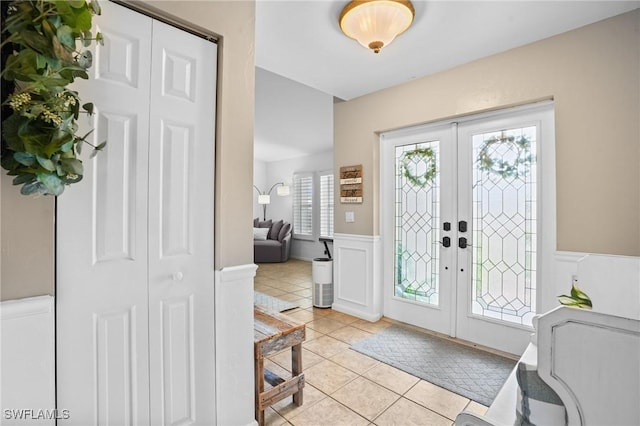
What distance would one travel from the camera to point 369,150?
344 cm

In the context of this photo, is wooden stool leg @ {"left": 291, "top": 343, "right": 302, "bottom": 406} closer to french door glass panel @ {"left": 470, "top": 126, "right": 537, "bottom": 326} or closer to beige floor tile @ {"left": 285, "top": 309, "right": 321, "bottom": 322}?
beige floor tile @ {"left": 285, "top": 309, "right": 321, "bottom": 322}

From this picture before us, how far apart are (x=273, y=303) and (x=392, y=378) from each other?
208 centimetres

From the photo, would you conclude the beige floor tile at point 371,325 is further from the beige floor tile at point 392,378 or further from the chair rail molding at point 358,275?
the beige floor tile at point 392,378

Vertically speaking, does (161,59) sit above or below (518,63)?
below

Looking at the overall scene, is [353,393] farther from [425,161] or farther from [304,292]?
[304,292]

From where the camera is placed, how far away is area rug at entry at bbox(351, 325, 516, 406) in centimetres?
216

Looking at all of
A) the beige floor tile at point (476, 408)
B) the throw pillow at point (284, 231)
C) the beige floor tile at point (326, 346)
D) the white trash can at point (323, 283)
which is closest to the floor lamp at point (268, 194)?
the throw pillow at point (284, 231)

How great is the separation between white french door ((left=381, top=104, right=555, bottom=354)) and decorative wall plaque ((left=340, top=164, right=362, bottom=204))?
0.29 meters

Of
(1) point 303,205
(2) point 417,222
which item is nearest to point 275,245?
(1) point 303,205

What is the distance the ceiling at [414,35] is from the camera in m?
1.96

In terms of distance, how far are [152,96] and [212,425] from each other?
1.64m

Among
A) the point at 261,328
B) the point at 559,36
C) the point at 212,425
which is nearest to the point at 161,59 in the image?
the point at 261,328

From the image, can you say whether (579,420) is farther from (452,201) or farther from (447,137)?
(447,137)

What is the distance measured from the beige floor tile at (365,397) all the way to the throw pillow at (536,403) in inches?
43.9
